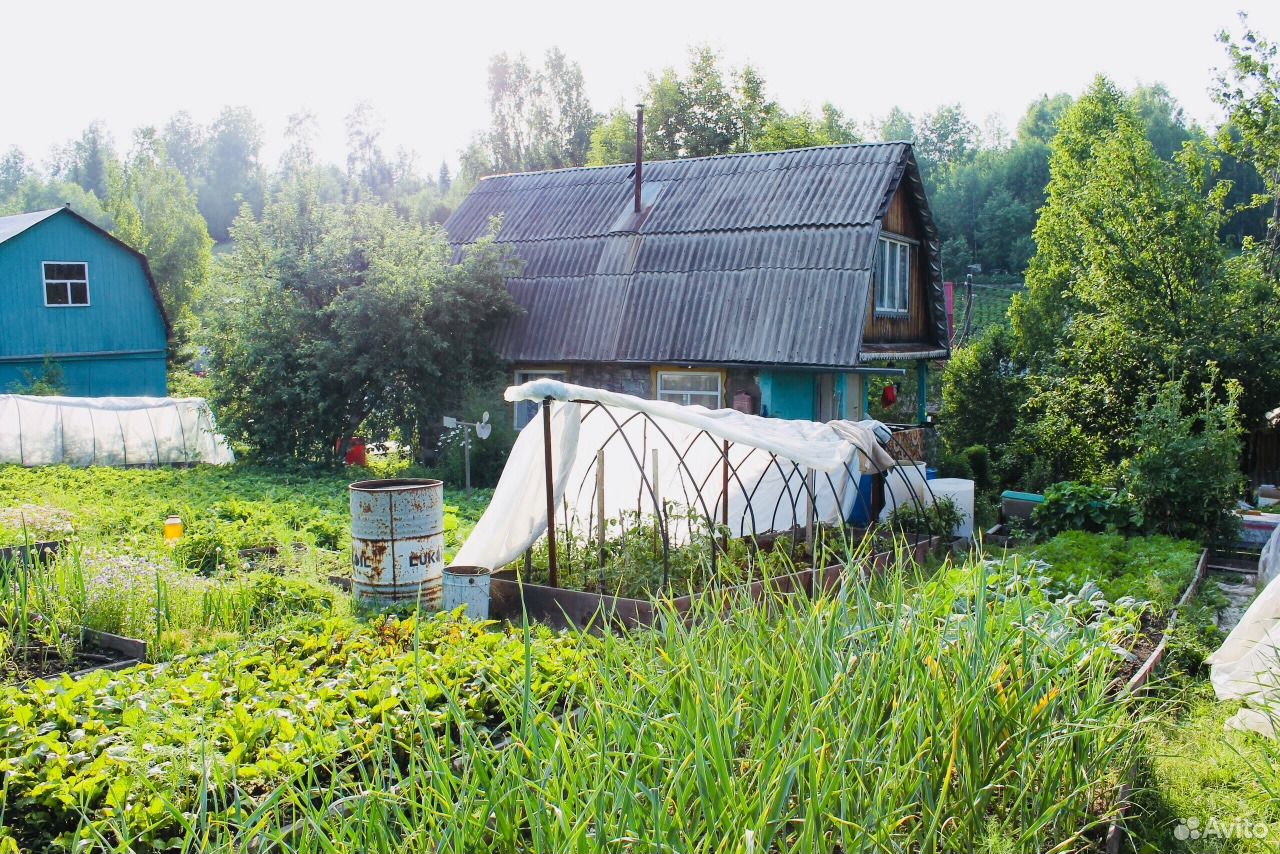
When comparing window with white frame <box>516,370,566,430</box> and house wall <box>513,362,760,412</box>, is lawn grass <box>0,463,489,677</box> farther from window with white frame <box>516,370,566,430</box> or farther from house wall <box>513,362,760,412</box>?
house wall <box>513,362,760,412</box>

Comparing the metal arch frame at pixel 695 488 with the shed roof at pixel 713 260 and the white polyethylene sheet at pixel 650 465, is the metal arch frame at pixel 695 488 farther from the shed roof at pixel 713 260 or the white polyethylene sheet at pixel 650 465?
the shed roof at pixel 713 260

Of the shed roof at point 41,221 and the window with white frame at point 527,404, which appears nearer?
the window with white frame at point 527,404

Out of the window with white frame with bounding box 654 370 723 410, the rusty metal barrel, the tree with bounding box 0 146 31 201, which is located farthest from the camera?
the tree with bounding box 0 146 31 201

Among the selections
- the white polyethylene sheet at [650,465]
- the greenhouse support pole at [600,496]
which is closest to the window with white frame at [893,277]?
the white polyethylene sheet at [650,465]

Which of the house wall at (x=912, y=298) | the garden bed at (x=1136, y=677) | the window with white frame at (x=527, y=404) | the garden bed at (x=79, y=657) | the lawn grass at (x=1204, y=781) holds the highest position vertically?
the house wall at (x=912, y=298)

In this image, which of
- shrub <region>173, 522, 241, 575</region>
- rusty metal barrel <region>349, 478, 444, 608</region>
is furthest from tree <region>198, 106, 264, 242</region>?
rusty metal barrel <region>349, 478, 444, 608</region>

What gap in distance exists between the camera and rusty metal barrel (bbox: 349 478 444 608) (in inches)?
283

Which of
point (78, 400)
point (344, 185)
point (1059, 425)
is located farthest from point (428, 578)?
point (344, 185)

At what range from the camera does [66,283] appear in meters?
21.9

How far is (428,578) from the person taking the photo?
7.32 m

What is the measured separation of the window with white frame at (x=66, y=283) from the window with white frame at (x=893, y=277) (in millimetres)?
16616

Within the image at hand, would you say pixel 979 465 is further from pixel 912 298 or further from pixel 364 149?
pixel 364 149

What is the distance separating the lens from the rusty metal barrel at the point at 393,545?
720 centimetres

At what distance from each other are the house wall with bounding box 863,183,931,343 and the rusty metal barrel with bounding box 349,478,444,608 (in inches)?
404
